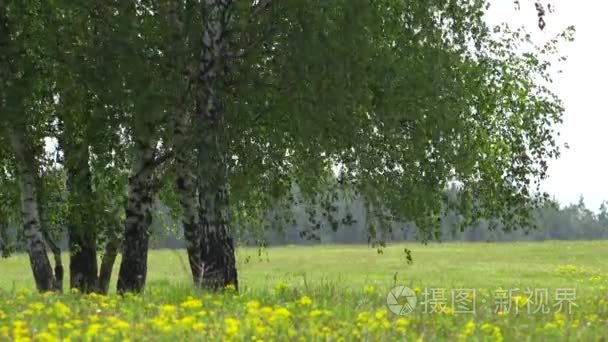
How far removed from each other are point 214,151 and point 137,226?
4592 millimetres

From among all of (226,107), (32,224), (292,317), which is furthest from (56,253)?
(292,317)

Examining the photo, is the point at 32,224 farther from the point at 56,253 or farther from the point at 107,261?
the point at 107,261

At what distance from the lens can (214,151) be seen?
1471cm

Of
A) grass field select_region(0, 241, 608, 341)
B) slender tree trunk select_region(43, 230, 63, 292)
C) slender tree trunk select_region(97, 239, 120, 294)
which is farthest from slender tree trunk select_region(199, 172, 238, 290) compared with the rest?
slender tree trunk select_region(97, 239, 120, 294)

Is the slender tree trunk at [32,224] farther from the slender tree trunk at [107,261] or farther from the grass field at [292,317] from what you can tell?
the grass field at [292,317]

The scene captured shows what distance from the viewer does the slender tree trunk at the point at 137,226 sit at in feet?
60.6

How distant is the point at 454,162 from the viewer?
1711 centimetres

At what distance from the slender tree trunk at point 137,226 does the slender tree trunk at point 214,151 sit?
3507mm

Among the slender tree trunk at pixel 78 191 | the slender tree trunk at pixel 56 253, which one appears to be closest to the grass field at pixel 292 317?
the slender tree trunk at pixel 78 191

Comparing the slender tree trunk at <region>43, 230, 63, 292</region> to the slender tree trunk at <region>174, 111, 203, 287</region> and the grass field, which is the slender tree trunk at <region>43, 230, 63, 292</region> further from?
the grass field

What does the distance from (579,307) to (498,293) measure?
117 inches

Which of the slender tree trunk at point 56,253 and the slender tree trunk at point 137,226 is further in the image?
the slender tree trunk at point 56,253

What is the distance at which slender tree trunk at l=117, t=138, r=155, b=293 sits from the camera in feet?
60.6

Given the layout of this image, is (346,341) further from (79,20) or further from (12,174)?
(12,174)
